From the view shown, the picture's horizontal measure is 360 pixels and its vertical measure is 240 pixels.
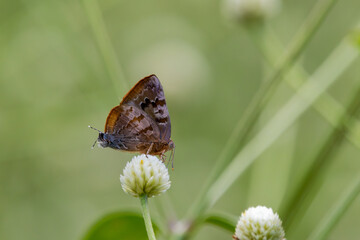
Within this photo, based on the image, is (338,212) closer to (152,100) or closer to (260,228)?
(260,228)

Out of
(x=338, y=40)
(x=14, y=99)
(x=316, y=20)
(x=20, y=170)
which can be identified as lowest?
(x=316, y=20)

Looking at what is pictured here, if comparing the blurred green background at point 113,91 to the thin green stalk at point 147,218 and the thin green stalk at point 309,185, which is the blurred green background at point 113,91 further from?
the thin green stalk at point 147,218

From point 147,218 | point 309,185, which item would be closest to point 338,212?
point 309,185

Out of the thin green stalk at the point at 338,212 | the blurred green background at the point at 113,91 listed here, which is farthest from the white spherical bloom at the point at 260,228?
the blurred green background at the point at 113,91

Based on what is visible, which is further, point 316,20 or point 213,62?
point 213,62

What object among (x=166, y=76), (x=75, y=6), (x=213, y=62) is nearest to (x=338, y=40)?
(x=213, y=62)

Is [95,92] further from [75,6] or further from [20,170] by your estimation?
[20,170]

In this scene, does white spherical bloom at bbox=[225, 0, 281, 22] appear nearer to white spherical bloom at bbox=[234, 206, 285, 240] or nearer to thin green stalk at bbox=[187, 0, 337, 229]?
thin green stalk at bbox=[187, 0, 337, 229]
